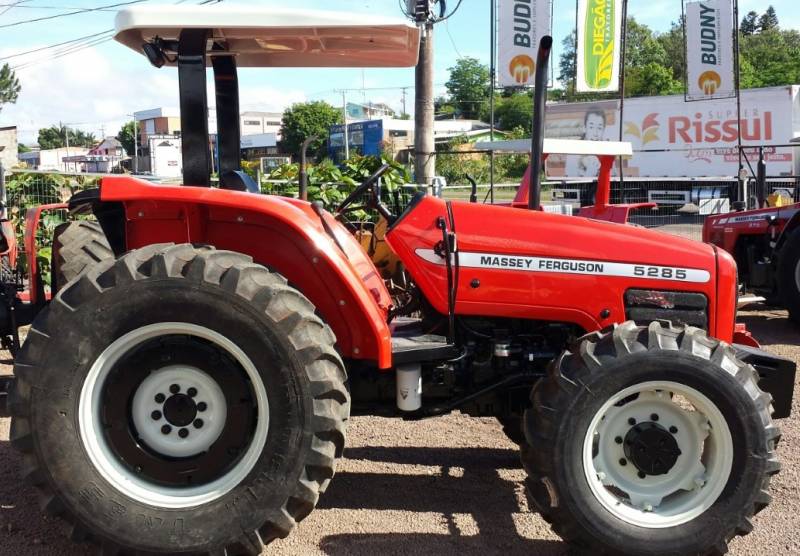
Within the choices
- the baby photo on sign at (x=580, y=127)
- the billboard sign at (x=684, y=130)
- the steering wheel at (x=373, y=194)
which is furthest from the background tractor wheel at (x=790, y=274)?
the baby photo on sign at (x=580, y=127)

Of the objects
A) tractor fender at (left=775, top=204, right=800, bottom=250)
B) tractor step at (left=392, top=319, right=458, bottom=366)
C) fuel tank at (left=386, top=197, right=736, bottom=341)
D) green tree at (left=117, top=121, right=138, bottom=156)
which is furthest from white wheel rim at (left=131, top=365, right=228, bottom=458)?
green tree at (left=117, top=121, right=138, bottom=156)

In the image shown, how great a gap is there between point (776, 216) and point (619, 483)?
237 inches

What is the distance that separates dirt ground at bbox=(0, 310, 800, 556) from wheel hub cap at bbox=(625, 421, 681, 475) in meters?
0.52

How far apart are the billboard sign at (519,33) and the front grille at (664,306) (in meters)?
11.8

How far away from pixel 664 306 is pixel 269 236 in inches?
69.8

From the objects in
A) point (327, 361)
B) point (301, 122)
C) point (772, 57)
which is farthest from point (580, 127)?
point (772, 57)

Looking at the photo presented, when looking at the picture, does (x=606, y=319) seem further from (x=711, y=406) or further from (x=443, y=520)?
(x=443, y=520)

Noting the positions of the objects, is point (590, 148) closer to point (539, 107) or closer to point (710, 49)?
point (539, 107)

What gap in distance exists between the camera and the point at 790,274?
25.2ft

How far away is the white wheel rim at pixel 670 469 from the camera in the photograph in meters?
3.00

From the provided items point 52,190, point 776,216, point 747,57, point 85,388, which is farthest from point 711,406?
point 747,57

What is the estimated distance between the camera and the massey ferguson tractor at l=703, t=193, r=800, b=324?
7.71 meters

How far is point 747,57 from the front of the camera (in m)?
65.5

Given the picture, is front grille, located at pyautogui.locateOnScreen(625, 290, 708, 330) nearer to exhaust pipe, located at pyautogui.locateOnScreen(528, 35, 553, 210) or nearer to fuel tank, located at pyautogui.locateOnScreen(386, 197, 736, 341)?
fuel tank, located at pyautogui.locateOnScreen(386, 197, 736, 341)
